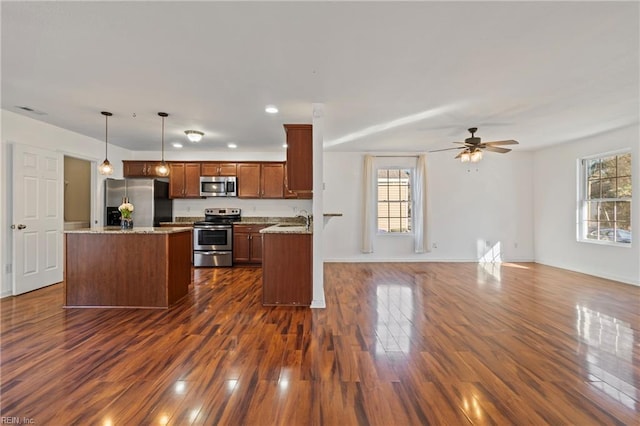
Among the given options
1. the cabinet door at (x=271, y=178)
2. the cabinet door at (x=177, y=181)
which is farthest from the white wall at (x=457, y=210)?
the cabinet door at (x=177, y=181)

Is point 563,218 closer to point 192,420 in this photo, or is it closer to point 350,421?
point 350,421

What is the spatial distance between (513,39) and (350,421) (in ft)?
9.66

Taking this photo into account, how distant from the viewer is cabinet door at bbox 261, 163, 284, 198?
22.2 ft

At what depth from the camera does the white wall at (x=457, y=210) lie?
22.9 feet

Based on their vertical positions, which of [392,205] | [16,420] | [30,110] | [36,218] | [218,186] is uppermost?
[30,110]

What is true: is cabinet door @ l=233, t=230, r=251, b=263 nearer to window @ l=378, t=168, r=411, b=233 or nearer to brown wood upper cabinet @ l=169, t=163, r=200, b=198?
brown wood upper cabinet @ l=169, t=163, r=200, b=198

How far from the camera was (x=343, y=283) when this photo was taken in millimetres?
4969

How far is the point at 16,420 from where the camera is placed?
1.70 m

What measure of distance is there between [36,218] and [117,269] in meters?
2.01

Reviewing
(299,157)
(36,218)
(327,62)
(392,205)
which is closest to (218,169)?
(36,218)

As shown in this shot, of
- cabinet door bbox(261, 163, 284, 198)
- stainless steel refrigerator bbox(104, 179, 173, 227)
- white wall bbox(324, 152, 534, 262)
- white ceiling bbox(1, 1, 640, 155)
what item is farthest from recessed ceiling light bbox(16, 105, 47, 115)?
white wall bbox(324, 152, 534, 262)

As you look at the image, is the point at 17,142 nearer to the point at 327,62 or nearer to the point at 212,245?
the point at 212,245

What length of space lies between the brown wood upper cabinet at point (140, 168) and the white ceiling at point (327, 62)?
1895 millimetres

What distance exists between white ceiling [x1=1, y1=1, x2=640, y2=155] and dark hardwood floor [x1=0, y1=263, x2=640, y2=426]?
2507mm
